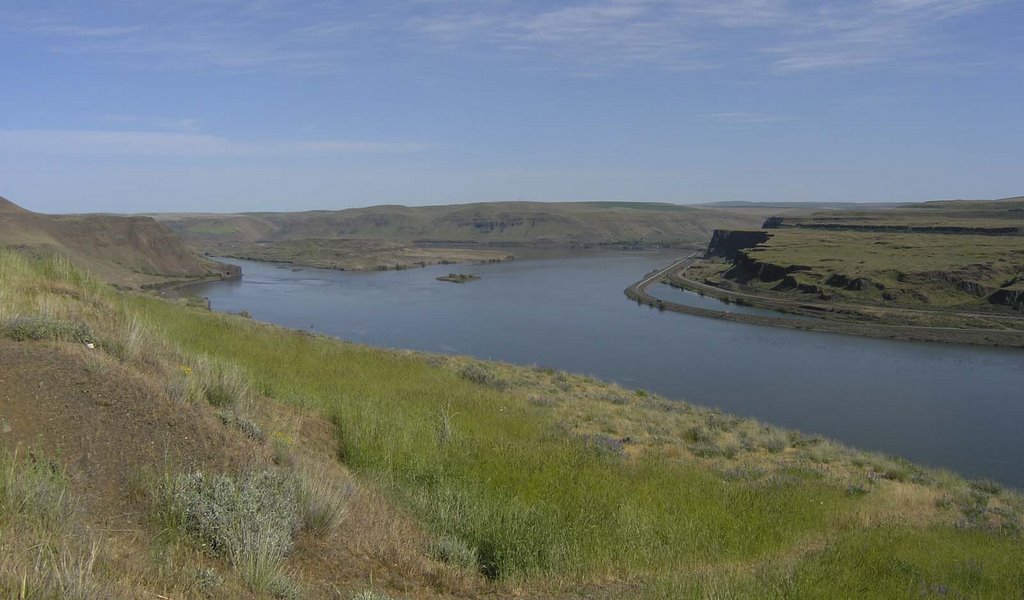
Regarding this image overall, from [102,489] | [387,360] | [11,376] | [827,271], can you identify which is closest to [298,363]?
[387,360]

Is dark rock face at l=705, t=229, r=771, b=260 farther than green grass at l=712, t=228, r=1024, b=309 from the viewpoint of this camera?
Yes

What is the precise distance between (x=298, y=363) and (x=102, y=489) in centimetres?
746

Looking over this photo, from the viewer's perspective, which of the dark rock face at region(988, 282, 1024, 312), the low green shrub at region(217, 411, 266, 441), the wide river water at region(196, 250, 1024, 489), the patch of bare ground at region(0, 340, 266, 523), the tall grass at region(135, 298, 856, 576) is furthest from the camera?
the dark rock face at region(988, 282, 1024, 312)

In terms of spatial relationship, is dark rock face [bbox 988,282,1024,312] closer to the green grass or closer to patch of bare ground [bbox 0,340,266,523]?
the green grass

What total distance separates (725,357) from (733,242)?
2655 inches

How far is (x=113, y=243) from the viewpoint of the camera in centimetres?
7638

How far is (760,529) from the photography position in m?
6.69

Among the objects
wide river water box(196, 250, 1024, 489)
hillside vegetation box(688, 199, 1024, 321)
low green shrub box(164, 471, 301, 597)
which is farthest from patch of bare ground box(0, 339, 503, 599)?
hillside vegetation box(688, 199, 1024, 321)

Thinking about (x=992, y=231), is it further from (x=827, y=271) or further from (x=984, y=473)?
(x=984, y=473)

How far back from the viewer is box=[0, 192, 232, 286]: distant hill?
6381cm

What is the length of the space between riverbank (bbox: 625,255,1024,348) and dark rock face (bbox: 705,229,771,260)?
31.6 meters

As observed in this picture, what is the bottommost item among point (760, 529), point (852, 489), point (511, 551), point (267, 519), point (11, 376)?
point (852, 489)

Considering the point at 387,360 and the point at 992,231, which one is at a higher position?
the point at 992,231

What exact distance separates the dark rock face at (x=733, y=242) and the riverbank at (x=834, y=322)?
3165 cm
